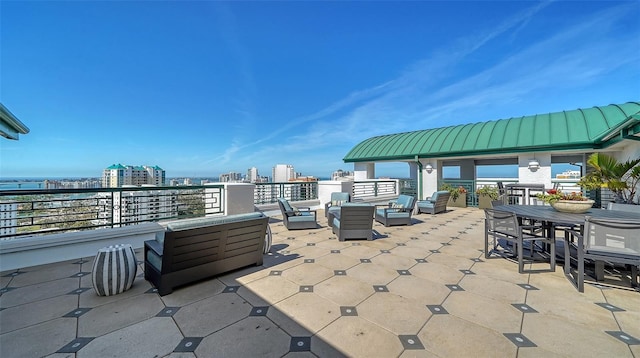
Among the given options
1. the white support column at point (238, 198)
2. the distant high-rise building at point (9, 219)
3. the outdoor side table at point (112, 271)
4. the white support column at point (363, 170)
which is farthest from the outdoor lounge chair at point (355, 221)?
the white support column at point (363, 170)

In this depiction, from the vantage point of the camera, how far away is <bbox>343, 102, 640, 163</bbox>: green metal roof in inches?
319

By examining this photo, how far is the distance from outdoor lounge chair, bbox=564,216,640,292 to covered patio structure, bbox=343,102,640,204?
3660 mm

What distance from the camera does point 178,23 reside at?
711cm

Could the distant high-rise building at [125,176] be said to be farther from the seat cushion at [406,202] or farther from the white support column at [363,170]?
the white support column at [363,170]

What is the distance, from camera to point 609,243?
2818 millimetres

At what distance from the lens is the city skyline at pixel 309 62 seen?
6137 mm

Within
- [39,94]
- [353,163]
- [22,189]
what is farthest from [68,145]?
[353,163]

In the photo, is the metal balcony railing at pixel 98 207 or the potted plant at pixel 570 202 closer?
the potted plant at pixel 570 202

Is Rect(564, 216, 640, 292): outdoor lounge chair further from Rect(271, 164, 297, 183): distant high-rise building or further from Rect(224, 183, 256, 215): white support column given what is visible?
Rect(271, 164, 297, 183): distant high-rise building

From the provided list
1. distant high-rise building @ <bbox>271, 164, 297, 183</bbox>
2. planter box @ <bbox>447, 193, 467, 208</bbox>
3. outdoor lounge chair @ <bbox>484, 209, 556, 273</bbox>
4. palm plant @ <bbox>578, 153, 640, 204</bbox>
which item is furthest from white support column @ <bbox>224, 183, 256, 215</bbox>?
distant high-rise building @ <bbox>271, 164, 297, 183</bbox>

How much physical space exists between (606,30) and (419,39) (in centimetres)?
510

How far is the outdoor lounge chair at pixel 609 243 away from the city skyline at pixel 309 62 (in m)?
6.77

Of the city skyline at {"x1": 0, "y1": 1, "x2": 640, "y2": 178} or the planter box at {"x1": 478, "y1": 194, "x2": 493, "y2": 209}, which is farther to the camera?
the planter box at {"x1": 478, "y1": 194, "x2": 493, "y2": 209}

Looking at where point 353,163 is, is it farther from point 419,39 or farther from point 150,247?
point 150,247
